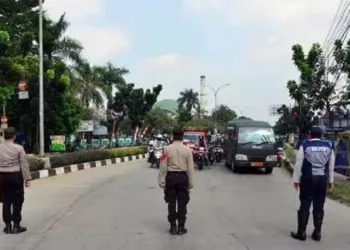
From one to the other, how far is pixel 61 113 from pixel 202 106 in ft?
231

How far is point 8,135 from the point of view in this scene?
31.7 feet

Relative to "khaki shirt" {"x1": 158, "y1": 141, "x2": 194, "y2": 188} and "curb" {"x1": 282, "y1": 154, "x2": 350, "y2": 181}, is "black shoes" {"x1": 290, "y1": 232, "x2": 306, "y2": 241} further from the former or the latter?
"curb" {"x1": 282, "y1": 154, "x2": 350, "y2": 181}

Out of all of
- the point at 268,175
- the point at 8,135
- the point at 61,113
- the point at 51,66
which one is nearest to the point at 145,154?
the point at 61,113

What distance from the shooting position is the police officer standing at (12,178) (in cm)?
954

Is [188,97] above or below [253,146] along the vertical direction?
above

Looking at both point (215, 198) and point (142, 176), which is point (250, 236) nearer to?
point (215, 198)

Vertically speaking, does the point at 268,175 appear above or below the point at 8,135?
below

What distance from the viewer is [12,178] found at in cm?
954

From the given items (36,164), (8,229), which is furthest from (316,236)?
(36,164)

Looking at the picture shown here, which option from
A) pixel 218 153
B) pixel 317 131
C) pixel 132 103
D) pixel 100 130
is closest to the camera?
pixel 317 131

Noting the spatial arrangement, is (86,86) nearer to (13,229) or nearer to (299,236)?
(13,229)

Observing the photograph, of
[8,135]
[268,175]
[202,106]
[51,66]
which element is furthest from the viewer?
[202,106]

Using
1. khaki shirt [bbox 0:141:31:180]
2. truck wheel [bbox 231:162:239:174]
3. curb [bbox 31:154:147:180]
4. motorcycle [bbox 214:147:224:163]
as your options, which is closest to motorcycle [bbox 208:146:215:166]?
motorcycle [bbox 214:147:224:163]

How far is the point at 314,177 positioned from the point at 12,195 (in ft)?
15.6
